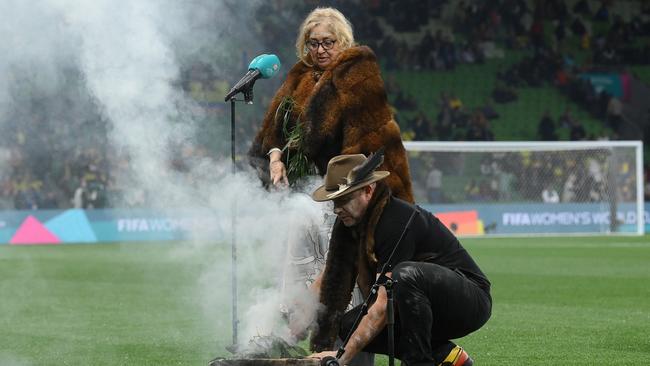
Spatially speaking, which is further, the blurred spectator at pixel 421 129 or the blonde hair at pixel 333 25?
the blurred spectator at pixel 421 129

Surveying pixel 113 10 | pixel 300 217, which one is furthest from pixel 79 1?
pixel 300 217

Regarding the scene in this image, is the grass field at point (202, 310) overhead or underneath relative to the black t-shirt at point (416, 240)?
underneath

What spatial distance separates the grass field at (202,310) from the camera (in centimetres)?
822

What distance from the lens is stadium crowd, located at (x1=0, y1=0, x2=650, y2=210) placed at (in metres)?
24.5

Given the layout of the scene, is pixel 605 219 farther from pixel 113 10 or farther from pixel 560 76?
pixel 113 10

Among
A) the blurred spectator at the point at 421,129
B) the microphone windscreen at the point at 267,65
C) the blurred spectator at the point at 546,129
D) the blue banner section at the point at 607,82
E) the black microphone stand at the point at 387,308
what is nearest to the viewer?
the black microphone stand at the point at 387,308

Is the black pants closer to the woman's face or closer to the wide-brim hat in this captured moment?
the wide-brim hat

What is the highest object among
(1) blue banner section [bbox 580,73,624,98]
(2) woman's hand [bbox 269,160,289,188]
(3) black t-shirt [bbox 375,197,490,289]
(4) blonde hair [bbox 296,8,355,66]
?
(4) blonde hair [bbox 296,8,355,66]

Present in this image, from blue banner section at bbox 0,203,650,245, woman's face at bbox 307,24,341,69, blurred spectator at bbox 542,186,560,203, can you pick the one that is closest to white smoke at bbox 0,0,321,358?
woman's face at bbox 307,24,341,69

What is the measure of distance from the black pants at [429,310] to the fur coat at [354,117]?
604mm

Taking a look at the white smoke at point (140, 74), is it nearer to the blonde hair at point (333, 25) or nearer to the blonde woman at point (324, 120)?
the blonde woman at point (324, 120)

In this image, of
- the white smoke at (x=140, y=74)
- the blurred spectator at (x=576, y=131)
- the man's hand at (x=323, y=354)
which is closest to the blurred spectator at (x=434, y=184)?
the blurred spectator at (x=576, y=131)

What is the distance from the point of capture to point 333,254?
613cm

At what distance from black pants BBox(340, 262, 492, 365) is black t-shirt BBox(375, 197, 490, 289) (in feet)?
0.26
